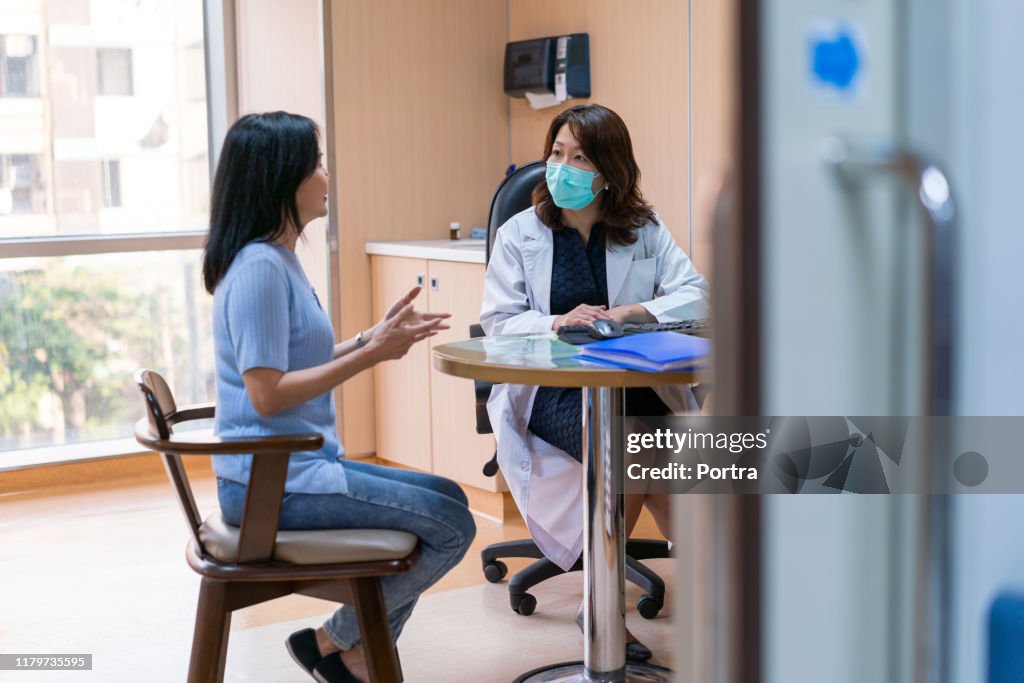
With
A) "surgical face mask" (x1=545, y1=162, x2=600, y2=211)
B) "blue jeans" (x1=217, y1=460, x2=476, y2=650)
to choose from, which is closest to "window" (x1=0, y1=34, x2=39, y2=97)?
"surgical face mask" (x1=545, y1=162, x2=600, y2=211)

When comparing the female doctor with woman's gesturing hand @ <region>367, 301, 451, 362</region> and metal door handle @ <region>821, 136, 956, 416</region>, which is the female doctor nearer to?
woman's gesturing hand @ <region>367, 301, 451, 362</region>

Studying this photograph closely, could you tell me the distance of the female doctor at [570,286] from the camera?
103 inches

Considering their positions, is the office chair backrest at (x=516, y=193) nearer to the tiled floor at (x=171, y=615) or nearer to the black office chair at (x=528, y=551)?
the black office chair at (x=528, y=551)

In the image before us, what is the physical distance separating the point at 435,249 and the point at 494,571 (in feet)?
3.99

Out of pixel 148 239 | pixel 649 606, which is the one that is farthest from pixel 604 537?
pixel 148 239

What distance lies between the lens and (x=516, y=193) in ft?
9.49

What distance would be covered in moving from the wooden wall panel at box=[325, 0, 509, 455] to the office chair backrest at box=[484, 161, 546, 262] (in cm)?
139

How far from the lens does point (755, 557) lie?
48cm

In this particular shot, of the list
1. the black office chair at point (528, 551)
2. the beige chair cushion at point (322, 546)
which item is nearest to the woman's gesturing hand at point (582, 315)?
the black office chair at point (528, 551)

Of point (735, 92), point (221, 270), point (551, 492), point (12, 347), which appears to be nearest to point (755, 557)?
point (735, 92)

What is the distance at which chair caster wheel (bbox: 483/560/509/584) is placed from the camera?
3076 millimetres

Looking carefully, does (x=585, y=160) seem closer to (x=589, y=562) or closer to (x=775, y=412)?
(x=589, y=562)

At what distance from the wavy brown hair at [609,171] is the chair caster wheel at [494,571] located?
96 centimetres

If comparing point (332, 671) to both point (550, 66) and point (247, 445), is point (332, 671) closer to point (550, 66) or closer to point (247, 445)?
point (247, 445)
